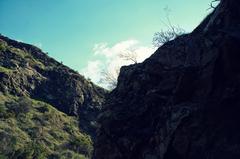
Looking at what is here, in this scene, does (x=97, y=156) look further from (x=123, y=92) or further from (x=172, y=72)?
(x=172, y=72)

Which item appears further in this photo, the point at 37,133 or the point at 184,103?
the point at 37,133

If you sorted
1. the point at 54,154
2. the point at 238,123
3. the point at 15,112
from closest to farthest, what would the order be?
the point at 238,123
the point at 54,154
the point at 15,112

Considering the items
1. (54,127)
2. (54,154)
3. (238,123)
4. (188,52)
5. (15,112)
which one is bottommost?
(238,123)

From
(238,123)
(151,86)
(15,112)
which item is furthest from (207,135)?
(15,112)

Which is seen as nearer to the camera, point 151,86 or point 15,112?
point 151,86

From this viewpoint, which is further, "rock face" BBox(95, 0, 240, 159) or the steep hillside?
the steep hillside

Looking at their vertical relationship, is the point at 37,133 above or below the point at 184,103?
above

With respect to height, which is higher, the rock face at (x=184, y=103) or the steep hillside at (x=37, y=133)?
the steep hillside at (x=37, y=133)

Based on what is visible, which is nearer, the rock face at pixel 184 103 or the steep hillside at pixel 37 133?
the rock face at pixel 184 103

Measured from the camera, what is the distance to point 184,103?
25188mm

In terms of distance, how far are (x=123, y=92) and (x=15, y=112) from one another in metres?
147

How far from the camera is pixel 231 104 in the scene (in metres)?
23.9

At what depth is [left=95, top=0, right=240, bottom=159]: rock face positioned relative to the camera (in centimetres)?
2381

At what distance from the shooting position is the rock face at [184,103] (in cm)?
2381
